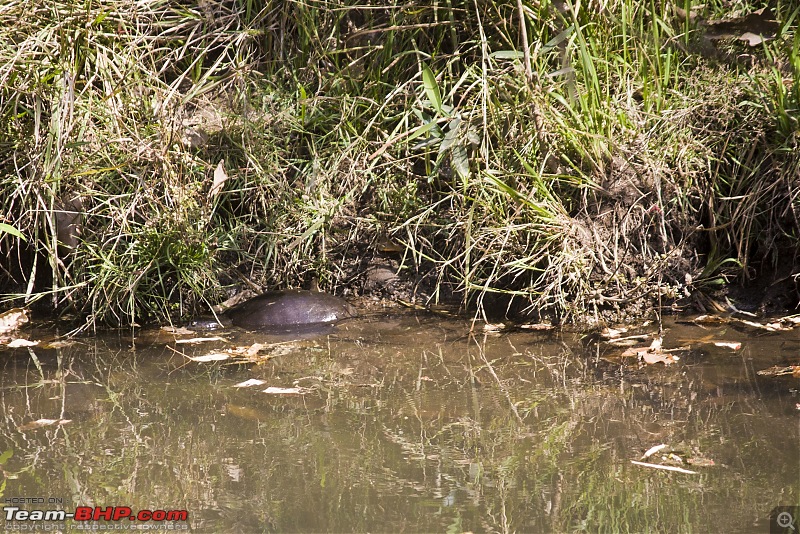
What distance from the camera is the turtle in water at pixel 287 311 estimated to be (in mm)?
3496

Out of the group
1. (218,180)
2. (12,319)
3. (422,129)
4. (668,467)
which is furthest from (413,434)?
(12,319)

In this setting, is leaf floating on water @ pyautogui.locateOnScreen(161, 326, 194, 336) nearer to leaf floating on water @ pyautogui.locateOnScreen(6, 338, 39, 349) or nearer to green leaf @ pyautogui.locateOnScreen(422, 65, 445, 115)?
leaf floating on water @ pyautogui.locateOnScreen(6, 338, 39, 349)

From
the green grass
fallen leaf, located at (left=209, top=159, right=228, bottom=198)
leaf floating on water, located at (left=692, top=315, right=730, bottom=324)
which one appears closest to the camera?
leaf floating on water, located at (left=692, top=315, right=730, bottom=324)

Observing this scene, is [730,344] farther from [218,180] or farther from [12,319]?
[12,319]

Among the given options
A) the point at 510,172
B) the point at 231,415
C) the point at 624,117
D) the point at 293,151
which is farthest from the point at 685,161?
the point at 231,415

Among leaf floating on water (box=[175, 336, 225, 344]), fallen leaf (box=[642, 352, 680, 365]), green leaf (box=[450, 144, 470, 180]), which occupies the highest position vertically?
green leaf (box=[450, 144, 470, 180])

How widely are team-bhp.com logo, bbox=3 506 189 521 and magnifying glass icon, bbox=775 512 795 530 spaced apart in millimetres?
1316

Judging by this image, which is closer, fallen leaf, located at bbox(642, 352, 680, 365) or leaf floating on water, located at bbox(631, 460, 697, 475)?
leaf floating on water, located at bbox(631, 460, 697, 475)

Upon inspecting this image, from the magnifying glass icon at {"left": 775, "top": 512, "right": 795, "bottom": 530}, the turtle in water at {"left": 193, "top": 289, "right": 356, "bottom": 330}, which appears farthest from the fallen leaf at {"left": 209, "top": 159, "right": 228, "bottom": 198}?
the magnifying glass icon at {"left": 775, "top": 512, "right": 795, "bottom": 530}

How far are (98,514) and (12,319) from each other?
200 centimetres

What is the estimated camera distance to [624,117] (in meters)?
3.44

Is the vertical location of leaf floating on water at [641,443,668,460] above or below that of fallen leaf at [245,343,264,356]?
above

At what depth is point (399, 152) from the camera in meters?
3.85

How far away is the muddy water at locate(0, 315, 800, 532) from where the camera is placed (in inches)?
72.9
